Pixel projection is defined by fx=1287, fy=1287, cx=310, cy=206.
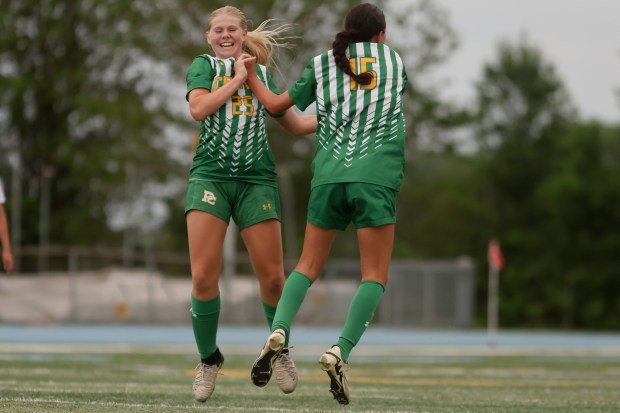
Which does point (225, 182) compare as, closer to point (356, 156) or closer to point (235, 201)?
point (235, 201)

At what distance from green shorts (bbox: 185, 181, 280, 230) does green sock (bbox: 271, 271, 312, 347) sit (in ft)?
1.78

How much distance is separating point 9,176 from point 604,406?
32893mm

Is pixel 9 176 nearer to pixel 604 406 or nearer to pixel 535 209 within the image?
pixel 535 209

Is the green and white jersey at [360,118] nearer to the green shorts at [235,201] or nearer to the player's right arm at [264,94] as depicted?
the player's right arm at [264,94]

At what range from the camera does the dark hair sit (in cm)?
623

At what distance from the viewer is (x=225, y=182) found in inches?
265

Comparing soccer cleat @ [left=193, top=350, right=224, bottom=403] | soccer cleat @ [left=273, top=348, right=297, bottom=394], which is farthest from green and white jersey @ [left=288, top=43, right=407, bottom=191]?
soccer cleat @ [left=193, top=350, right=224, bottom=403]

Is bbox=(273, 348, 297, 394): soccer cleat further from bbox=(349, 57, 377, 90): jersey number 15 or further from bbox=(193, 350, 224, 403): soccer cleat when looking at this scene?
bbox=(349, 57, 377, 90): jersey number 15

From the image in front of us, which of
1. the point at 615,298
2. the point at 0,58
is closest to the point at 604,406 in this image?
the point at 0,58

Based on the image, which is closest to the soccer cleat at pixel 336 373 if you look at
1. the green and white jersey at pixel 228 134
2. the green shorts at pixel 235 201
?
the green shorts at pixel 235 201

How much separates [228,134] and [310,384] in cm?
411

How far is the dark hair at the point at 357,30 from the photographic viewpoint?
6.23m

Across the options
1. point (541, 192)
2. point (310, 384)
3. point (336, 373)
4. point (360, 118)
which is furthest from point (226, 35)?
point (541, 192)

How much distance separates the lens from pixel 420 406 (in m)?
7.29
